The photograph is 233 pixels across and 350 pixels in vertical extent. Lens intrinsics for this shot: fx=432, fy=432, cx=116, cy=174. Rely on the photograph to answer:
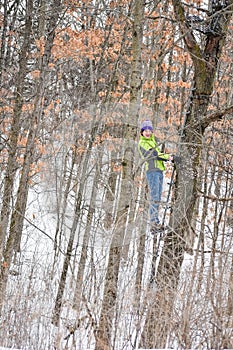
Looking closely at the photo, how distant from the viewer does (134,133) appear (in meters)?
5.03

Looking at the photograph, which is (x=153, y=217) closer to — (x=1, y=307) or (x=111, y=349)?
(x=111, y=349)

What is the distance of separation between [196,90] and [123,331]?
9.98 feet

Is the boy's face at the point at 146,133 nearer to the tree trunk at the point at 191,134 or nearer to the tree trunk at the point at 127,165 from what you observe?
the tree trunk at the point at 191,134

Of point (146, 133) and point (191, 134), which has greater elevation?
point (146, 133)

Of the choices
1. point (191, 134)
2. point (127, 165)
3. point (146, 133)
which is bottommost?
point (127, 165)

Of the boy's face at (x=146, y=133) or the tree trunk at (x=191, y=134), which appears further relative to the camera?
the boy's face at (x=146, y=133)

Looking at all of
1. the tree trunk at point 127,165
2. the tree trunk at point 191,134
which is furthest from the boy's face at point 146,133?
the tree trunk at point 127,165

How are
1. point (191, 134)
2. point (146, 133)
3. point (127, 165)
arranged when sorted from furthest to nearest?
1. point (146, 133)
2. point (191, 134)
3. point (127, 165)

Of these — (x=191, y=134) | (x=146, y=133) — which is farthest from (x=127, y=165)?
(x=146, y=133)

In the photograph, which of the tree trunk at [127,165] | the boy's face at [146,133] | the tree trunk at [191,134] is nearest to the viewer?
the tree trunk at [127,165]

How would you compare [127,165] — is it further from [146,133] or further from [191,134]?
[146,133]

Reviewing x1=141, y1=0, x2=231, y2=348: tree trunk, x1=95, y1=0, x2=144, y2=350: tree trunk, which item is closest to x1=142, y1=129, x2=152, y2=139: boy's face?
x1=141, y1=0, x2=231, y2=348: tree trunk

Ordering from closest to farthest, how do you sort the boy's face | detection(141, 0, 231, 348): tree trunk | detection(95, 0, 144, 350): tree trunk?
1. detection(95, 0, 144, 350): tree trunk
2. detection(141, 0, 231, 348): tree trunk
3. the boy's face

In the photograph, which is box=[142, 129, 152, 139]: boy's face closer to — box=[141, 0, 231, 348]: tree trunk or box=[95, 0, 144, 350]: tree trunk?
box=[141, 0, 231, 348]: tree trunk
